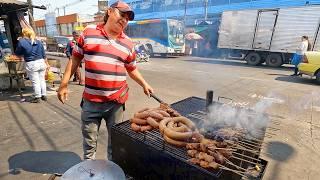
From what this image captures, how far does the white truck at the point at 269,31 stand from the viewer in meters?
14.8

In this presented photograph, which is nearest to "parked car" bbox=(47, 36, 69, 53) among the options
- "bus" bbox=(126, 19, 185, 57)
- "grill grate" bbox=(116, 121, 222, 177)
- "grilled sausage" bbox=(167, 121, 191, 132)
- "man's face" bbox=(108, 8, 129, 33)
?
"bus" bbox=(126, 19, 185, 57)

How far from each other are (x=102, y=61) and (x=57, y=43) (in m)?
26.6

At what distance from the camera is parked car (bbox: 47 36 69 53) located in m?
25.3

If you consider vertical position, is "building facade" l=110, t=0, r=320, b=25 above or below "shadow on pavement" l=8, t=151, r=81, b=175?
above

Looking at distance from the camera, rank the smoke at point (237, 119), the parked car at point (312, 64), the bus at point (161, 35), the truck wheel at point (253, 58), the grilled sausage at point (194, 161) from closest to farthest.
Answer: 1. the grilled sausage at point (194, 161)
2. the smoke at point (237, 119)
3. the parked car at point (312, 64)
4. the truck wheel at point (253, 58)
5. the bus at point (161, 35)

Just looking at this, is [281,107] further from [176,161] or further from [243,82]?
[176,161]

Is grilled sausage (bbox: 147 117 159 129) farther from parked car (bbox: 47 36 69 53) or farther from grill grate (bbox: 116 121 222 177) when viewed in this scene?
parked car (bbox: 47 36 69 53)

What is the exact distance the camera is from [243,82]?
402 inches

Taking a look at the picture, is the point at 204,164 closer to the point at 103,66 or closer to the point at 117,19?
the point at 103,66

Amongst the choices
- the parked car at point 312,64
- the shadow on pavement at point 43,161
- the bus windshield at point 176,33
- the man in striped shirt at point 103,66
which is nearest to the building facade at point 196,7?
the bus windshield at point 176,33

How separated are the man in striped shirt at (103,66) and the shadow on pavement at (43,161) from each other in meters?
0.92

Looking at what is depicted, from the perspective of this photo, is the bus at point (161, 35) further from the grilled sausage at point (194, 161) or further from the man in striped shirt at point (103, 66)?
the grilled sausage at point (194, 161)

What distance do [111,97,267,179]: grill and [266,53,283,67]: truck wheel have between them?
15.6 metres

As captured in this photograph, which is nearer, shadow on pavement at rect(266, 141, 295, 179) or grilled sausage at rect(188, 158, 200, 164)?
grilled sausage at rect(188, 158, 200, 164)
